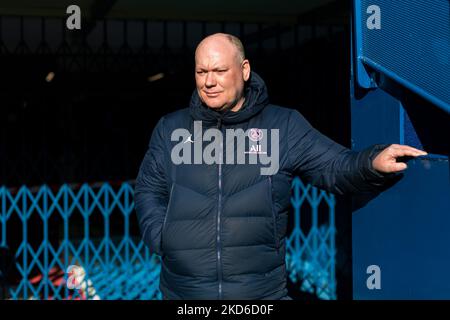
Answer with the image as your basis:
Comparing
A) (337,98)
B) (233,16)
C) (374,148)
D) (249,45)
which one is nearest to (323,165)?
(374,148)

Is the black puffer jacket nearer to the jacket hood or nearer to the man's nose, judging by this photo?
the jacket hood

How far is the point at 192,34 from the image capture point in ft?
34.0

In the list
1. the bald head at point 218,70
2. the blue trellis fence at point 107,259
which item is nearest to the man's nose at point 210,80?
the bald head at point 218,70

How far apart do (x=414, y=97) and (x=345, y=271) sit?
457cm

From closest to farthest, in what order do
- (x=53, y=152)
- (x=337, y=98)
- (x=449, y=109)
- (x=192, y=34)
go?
(x=449, y=109)
(x=337, y=98)
(x=192, y=34)
(x=53, y=152)

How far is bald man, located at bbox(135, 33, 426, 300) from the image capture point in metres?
3.55

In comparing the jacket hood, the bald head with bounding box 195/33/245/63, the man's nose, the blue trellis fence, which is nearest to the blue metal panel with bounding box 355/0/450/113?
the jacket hood

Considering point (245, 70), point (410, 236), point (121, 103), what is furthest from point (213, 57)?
point (121, 103)

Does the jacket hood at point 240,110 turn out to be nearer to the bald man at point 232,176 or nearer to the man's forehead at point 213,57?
the bald man at point 232,176

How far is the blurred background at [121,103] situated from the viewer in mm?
7656

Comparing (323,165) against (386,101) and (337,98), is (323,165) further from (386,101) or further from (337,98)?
(337,98)
